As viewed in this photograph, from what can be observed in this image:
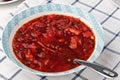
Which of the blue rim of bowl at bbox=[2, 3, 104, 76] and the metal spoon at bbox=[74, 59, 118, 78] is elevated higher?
the blue rim of bowl at bbox=[2, 3, 104, 76]

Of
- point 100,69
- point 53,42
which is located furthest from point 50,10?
point 100,69

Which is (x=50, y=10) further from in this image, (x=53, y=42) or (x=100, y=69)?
(x=100, y=69)

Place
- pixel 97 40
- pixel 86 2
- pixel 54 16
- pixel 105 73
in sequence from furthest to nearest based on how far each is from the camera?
pixel 86 2
pixel 54 16
pixel 97 40
pixel 105 73

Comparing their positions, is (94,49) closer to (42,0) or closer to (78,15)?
(78,15)

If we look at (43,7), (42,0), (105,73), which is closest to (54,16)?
(43,7)
